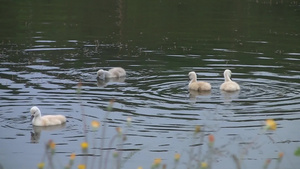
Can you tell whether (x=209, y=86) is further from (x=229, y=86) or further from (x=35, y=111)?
(x=35, y=111)

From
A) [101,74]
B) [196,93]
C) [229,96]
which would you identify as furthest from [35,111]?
[101,74]

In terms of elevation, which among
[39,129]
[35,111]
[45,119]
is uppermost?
[35,111]

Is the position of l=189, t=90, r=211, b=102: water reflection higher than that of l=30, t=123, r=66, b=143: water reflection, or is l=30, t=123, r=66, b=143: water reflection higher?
l=189, t=90, r=211, b=102: water reflection

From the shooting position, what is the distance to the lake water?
42.6 feet

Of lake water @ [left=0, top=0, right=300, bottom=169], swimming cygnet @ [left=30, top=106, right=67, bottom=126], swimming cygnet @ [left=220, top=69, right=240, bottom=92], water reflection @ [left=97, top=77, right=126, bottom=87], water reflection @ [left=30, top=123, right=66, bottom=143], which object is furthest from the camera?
water reflection @ [left=97, top=77, right=126, bottom=87]

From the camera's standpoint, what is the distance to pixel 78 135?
13.9 meters

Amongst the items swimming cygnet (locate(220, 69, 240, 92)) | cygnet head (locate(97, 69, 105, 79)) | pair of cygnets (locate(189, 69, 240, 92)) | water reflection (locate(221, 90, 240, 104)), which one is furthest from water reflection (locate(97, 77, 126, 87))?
water reflection (locate(221, 90, 240, 104))

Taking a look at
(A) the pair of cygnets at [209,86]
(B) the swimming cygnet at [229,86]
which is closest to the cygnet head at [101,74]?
(A) the pair of cygnets at [209,86]

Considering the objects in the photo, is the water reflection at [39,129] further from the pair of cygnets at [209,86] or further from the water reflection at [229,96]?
the pair of cygnets at [209,86]

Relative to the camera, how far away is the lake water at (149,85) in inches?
511

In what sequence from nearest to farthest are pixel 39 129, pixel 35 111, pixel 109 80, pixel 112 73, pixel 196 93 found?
pixel 39 129
pixel 35 111
pixel 196 93
pixel 109 80
pixel 112 73

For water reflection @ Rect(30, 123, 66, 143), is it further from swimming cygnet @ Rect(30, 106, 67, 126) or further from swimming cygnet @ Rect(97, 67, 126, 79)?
swimming cygnet @ Rect(97, 67, 126, 79)

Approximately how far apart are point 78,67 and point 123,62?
1618 mm

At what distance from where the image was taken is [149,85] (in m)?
18.3
